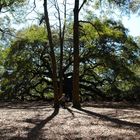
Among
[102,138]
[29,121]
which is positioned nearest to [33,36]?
[29,121]

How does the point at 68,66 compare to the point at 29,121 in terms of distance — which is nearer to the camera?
the point at 29,121

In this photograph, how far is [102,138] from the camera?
1019cm

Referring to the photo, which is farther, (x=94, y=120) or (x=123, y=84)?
(x=123, y=84)

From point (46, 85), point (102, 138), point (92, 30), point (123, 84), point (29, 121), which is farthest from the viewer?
point (46, 85)

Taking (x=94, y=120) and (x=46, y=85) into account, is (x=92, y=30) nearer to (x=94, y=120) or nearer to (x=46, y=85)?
(x=46, y=85)

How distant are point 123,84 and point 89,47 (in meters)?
4.46

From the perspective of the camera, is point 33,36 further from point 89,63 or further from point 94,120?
point 94,120

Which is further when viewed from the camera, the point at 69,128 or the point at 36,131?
the point at 69,128

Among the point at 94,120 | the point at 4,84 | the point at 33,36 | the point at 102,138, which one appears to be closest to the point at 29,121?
the point at 94,120

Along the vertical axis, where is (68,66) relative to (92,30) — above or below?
below

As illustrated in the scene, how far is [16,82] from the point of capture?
3428 centimetres

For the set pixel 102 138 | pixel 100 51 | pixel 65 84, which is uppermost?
pixel 100 51

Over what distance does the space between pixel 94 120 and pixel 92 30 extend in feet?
63.6

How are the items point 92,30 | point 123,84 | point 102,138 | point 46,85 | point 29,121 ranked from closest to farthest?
point 102,138 < point 29,121 < point 92,30 < point 123,84 < point 46,85
